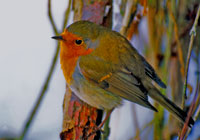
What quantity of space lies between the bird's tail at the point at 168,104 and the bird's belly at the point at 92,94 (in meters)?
0.27

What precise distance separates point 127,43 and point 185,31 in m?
0.59

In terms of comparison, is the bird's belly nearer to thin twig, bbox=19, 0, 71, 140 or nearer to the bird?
the bird

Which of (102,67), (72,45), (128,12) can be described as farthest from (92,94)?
A: (128,12)

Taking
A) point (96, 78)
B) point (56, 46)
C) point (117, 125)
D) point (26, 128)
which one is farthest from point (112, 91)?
point (26, 128)

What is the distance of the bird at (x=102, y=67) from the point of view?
7.81ft

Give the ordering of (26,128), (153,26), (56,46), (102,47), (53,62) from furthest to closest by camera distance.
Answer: (153,26)
(102,47)
(56,46)
(53,62)
(26,128)

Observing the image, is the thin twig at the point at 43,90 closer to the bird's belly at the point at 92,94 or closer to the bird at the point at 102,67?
the bird at the point at 102,67

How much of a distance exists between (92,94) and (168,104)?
564 mm

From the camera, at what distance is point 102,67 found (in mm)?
2410

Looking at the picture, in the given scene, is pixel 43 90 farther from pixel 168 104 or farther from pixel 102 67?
pixel 168 104

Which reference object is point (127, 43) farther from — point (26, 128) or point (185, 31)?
point (26, 128)

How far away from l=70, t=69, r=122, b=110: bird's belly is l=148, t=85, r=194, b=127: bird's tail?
27cm

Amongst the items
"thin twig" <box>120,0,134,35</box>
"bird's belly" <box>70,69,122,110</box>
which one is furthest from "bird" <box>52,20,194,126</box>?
"thin twig" <box>120,0,134,35</box>

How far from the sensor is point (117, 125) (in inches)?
101
